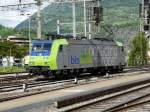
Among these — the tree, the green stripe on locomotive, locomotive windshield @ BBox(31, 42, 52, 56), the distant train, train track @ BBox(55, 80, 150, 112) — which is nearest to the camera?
train track @ BBox(55, 80, 150, 112)

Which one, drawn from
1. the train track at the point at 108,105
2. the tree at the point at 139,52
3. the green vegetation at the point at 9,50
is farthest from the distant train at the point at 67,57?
the green vegetation at the point at 9,50

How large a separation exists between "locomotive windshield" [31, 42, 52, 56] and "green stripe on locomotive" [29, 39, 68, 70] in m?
0.36

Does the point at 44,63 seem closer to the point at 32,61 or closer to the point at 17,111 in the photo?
the point at 32,61

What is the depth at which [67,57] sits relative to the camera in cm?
3875

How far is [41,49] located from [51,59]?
150 cm

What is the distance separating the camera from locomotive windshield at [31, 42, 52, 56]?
37.8 metres

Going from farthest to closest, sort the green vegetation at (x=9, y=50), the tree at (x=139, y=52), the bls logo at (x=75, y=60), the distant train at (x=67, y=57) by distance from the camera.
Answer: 1. the green vegetation at (x=9, y=50)
2. the tree at (x=139, y=52)
3. the bls logo at (x=75, y=60)
4. the distant train at (x=67, y=57)

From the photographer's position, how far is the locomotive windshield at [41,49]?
3778cm

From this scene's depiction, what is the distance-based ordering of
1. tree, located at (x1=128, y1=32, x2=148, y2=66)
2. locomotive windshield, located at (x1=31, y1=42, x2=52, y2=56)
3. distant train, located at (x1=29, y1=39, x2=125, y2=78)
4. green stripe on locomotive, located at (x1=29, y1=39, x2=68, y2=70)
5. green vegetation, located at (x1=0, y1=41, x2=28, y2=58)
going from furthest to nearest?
green vegetation, located at (x1=0, y1=41, x2=28, y2=58) → tree, located at (x1=128, y1=32, x2=148, y2=66) → locomotive windshield, located at (x1=31, y1=42, x2=52, y2=56) → distant train, located at (x1=29, y1=39, x2=125, y2=78) → green stripe on locomotive, located at (x1=29, y1=39, x2=68, y2=70)

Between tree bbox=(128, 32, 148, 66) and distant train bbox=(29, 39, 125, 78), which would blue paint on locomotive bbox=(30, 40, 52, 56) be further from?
tree bbox=(128, 32, 148, 66)

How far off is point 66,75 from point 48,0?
21314 mm

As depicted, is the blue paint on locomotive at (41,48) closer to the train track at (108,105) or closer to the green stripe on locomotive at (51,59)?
the green stripe on locomotive at (51,59)

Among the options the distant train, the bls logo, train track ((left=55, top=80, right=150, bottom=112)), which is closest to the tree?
the distant train

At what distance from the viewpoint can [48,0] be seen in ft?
194
